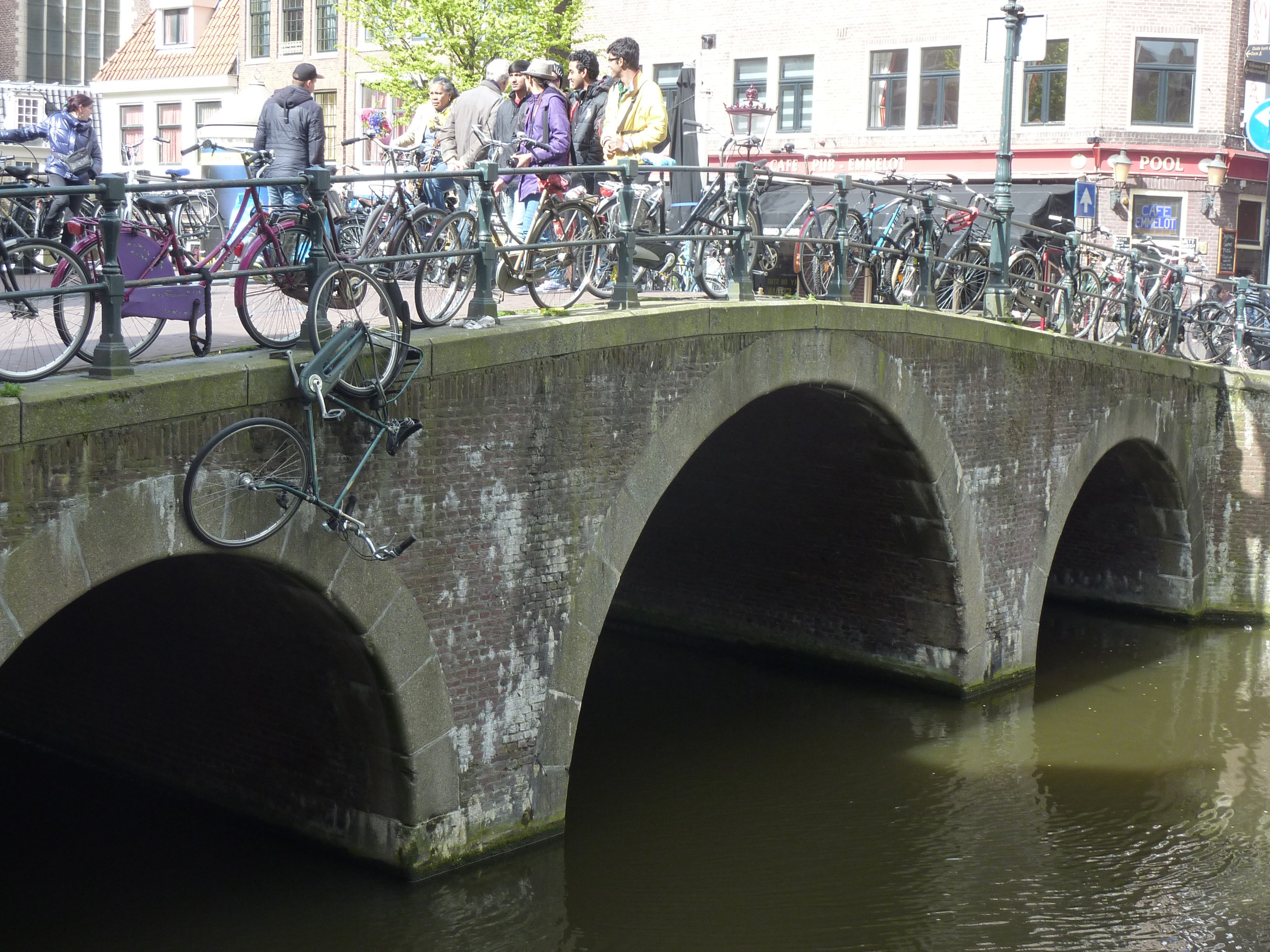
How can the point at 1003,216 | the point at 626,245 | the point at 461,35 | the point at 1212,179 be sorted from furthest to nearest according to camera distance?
the point at 461,35 < the point at 1212,179 < the point at 1003,216 < the point at 626,245

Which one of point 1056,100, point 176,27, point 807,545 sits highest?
point 176,27

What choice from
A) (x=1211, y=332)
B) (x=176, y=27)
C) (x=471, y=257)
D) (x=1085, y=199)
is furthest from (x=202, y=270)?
(x=176, y=27)

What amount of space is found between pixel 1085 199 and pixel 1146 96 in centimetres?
209

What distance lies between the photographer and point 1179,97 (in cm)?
2530

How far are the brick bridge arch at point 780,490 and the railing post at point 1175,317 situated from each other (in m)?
4.34

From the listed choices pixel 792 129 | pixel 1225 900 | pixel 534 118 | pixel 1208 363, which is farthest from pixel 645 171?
pixel 792 129

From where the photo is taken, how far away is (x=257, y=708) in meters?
9.61

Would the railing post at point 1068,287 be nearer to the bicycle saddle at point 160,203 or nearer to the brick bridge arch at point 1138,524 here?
the brick bridge arch at point 1138,524

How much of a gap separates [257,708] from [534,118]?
420cm

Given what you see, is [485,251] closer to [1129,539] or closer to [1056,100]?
[1129,539]

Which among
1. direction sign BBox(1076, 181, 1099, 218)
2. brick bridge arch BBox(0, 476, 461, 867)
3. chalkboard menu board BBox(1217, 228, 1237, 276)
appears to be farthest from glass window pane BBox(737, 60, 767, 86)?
brick bridge arch BBox(0, 476, 461, 867)

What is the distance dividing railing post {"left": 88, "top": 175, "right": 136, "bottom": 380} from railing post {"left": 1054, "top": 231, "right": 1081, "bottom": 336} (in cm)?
971

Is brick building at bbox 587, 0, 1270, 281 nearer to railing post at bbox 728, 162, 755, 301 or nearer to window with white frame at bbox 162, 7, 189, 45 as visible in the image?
railing post at bbox 728, 162, 755, 301

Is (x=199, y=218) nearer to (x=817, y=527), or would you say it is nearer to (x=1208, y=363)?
(x=817, y=527)
